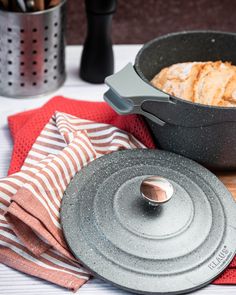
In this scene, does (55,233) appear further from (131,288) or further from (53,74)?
(53,74)

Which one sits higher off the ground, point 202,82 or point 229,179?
point 202,82

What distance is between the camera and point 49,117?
1.04 m

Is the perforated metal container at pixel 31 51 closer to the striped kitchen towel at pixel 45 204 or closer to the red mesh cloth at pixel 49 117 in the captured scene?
the red mesh cloth at pixel 49 117

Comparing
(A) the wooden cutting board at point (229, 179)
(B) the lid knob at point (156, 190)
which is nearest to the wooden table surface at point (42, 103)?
(A) the wooden cutting board at point (229, 179)

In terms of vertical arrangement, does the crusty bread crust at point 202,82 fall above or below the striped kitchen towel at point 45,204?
above

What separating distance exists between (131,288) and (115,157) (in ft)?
0.81

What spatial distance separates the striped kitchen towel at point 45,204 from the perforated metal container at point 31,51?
0.18 meters

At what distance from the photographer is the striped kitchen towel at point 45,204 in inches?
31.2

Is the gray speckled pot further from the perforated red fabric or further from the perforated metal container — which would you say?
the perforated metal container

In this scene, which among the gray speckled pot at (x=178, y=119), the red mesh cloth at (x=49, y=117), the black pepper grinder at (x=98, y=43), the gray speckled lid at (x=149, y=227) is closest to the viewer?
the gray speckled lid at (x=149, y=227)

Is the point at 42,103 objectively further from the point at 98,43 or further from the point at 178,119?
the point at 178,119

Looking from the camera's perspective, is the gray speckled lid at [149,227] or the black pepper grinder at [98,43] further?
the black pepper grinder at [98,43]

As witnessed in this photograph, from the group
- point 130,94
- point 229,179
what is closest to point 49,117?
point 130,94

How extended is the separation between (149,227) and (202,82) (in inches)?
10.8
